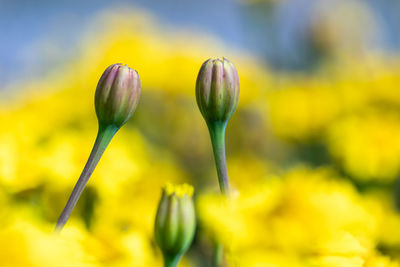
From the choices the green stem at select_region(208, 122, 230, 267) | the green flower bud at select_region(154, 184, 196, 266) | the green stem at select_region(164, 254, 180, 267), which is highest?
the green stem at select_region(208, 122, 230, 267)

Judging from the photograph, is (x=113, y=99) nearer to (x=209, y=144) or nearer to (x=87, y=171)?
(x=87, y=171)

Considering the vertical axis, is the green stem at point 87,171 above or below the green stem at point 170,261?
above

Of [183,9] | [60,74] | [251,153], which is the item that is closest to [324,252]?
[251,153]

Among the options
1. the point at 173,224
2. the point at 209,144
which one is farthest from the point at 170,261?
the point at 209,144

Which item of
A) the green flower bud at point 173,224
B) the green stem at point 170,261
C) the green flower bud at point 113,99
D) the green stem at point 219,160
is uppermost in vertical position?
the green flower bud at point 113,99

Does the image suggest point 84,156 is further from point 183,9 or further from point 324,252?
point 183,9
